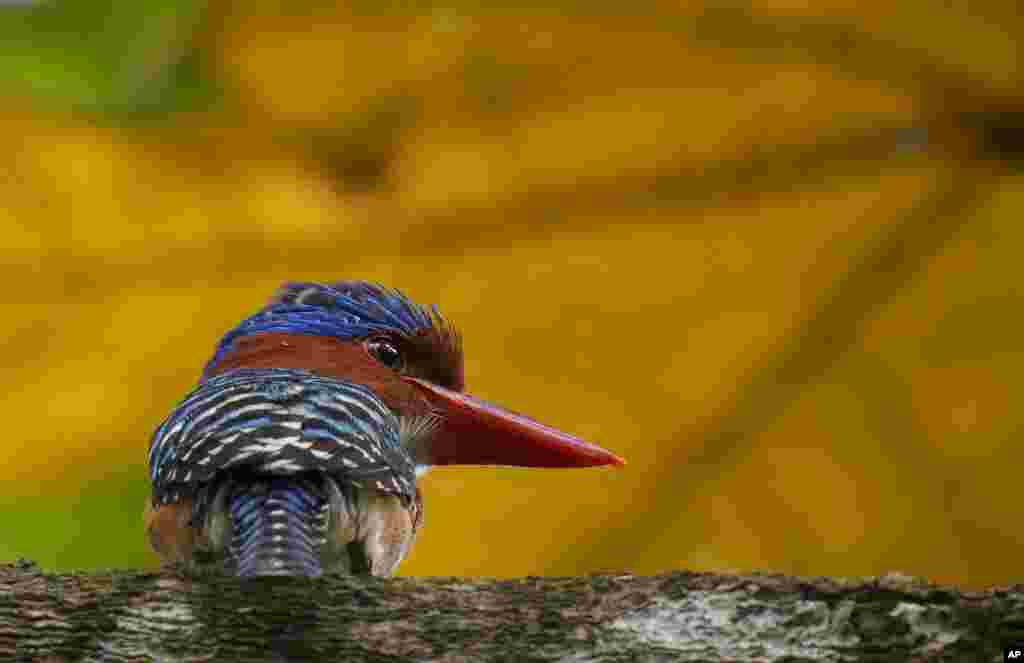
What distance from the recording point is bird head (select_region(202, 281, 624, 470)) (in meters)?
4.73

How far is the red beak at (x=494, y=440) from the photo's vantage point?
407cm

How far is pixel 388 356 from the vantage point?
5.10 meters

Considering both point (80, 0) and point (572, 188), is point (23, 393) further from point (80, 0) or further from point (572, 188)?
point (572, 188)

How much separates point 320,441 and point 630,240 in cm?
81

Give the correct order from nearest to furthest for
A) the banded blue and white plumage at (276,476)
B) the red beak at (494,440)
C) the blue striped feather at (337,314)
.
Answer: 1. the banded blue and white plumage at (276,476)
2. the red beak at (494,440)
3. the blue striped feather at (337,314)

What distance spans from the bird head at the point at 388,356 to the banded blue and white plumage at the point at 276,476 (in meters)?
0.59

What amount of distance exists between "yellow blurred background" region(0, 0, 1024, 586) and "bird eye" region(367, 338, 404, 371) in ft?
3.71

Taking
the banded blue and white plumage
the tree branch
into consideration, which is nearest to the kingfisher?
the banded blue and white plumage

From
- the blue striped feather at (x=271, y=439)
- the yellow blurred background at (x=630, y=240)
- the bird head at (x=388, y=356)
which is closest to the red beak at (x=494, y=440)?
the bird head at (x=388, y=356)

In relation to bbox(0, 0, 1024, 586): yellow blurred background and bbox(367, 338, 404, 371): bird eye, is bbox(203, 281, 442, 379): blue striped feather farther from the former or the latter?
bbox(0, 0, 1024, 586): yellow blurred background

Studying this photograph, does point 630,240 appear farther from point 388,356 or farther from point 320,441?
point 388,356

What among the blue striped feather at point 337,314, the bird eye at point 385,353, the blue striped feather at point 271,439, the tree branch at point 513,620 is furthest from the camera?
the bird eye at point 385,353

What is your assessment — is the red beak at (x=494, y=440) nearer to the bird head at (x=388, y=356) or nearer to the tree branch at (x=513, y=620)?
the bird head at (x=388, y=356)

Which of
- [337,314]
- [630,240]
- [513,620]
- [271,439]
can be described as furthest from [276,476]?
[337,314]
